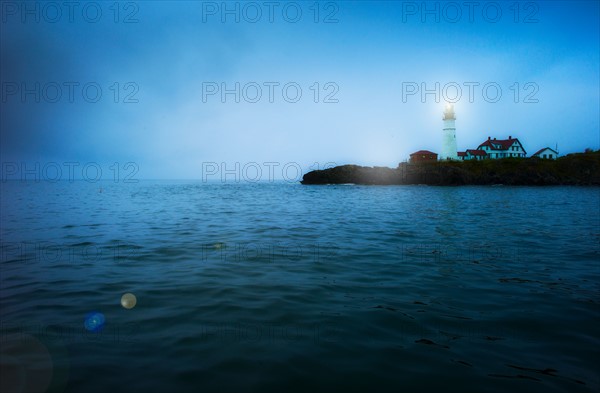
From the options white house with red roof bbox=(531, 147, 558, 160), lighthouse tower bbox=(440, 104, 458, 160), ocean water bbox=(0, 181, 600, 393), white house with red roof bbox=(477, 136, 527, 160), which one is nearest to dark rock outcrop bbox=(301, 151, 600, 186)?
lighthouse tower bbox=(440, 104, 458, 160)

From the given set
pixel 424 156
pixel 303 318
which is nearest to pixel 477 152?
pixel 424 156

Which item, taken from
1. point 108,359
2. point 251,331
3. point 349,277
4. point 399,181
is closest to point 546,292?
point 349,277

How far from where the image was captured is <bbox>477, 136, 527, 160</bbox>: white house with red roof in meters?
114

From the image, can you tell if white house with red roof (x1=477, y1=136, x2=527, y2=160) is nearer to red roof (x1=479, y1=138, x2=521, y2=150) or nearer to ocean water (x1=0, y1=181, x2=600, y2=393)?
red roof (x1=479, y1=138, x2=521, y2=150)

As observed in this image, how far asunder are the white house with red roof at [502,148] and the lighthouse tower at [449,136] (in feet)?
46.2

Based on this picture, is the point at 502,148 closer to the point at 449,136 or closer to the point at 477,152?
the point at 477,152

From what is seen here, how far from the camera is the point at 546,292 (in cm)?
736

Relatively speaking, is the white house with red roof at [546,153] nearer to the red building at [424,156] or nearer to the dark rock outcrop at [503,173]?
the dark rock outcrop at [503,173]

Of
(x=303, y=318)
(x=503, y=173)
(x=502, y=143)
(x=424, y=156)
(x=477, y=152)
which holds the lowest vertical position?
(x=303, y=318)

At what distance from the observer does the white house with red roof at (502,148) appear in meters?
114

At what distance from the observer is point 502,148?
11394 cm

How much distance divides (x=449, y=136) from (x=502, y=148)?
22.4 meters

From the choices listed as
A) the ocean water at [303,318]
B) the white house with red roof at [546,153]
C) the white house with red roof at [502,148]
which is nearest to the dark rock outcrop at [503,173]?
the white house with red roof at [502,148]

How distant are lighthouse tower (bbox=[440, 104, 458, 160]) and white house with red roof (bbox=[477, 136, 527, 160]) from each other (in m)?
14.1
